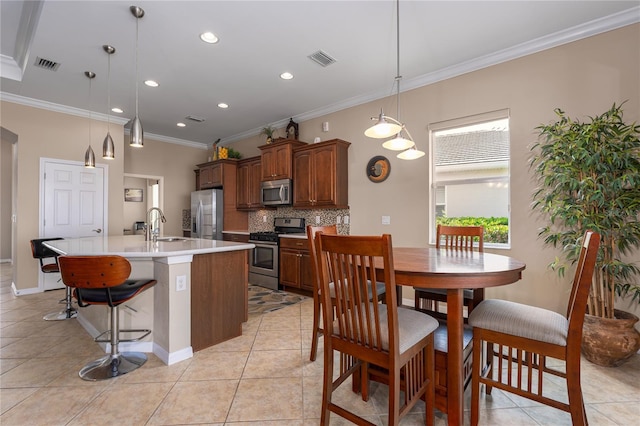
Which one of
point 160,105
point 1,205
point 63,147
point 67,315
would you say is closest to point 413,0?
point 160,105

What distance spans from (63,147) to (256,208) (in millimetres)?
3165

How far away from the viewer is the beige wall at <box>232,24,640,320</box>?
8.59 feet

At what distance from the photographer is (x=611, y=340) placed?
2227 mm

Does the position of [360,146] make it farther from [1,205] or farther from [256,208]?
[1,205]

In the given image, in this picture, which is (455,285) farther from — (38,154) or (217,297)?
(38,154)

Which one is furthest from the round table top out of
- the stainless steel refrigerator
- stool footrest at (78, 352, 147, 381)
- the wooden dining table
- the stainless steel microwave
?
the stainless steel refrigerator

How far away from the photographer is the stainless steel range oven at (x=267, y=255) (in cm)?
471

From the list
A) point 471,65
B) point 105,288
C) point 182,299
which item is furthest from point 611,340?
point 105,288

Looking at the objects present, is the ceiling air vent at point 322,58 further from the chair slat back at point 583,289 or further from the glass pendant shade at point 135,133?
the chair slat back at point 583,289

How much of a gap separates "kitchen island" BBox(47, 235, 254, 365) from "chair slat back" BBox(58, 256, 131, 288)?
0.23m

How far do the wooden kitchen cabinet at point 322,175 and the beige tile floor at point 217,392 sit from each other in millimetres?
2216

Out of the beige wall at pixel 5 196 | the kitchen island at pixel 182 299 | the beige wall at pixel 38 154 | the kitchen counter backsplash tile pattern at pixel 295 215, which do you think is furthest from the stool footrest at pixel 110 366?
the beige wall at pixel 5 196

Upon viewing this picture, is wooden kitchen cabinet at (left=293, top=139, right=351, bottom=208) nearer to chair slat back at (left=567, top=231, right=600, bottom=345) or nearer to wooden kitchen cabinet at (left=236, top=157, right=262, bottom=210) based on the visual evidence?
wooden kitchen cabinet at (left=236, top=157, right=262, bottom=210)

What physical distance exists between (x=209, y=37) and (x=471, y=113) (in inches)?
114
